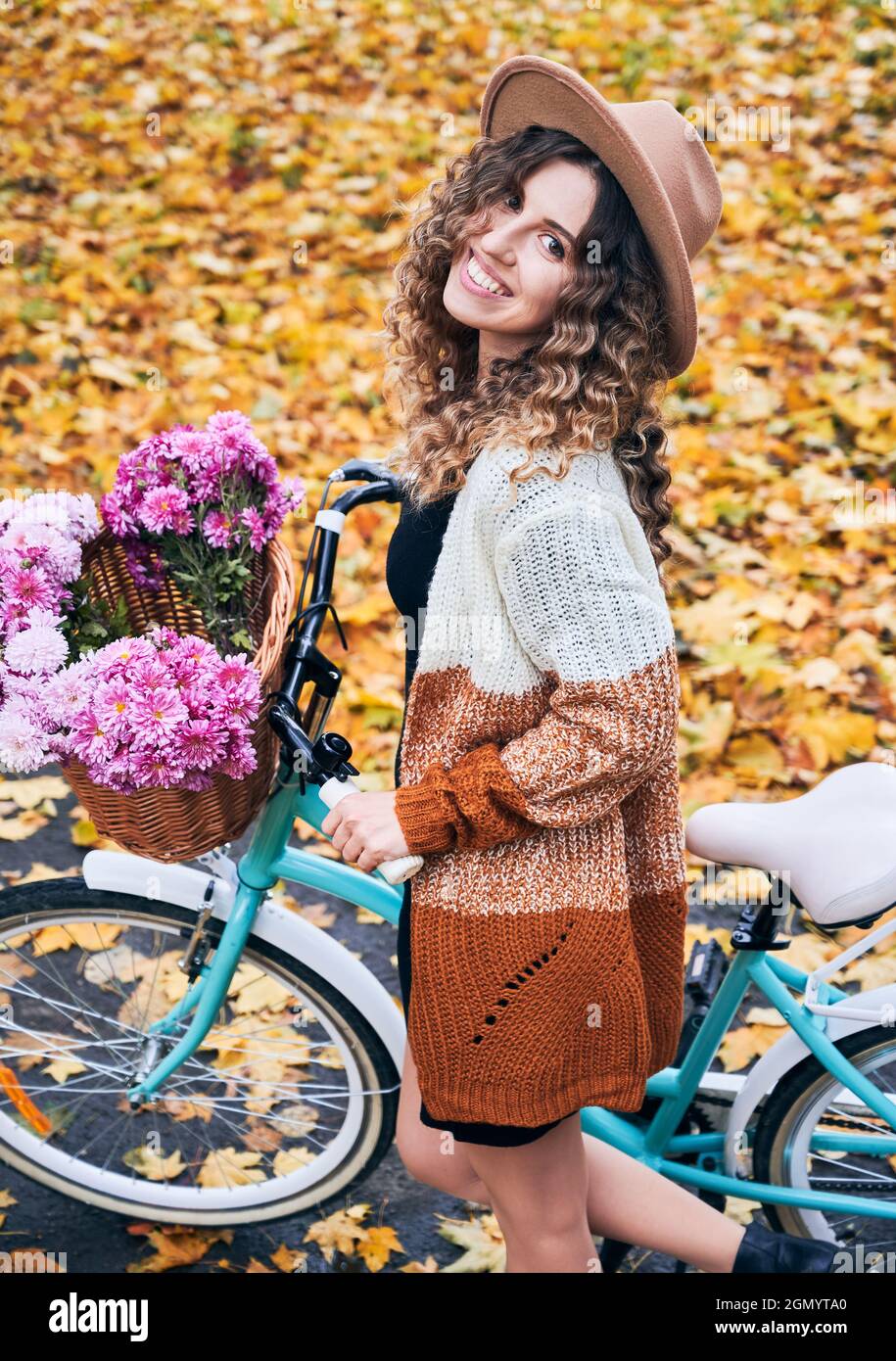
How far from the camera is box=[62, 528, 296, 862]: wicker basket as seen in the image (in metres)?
1.62

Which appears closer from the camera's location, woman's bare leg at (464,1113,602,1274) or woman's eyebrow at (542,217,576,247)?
woman's eyebrow at (542,217,576,247)

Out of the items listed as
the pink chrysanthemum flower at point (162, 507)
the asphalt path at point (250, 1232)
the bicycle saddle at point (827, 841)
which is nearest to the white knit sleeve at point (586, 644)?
the bicycle saddle at point (827, 841)

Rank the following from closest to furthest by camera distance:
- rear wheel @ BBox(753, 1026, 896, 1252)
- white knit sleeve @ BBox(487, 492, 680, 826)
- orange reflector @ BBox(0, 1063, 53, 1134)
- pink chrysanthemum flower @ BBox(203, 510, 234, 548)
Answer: white knit sleeve @ BBox(487, 492, 680, 826)
pink chrysanthemum flower @ BBox(203, 510, 234, 548)
rear wheel @ BBox(753, 1026, 896, 1252)
orange reflector @ BBox(0, 1063, 53, 1134)

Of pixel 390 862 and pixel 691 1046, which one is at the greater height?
pixel 390 862

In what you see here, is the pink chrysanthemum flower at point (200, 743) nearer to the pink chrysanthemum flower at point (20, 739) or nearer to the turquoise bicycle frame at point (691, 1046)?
the pink chrysanthemum flower at point (20, 739)

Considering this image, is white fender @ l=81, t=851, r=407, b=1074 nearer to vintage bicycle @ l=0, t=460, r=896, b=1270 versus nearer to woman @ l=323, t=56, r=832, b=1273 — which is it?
vintage bicycle @ l=0, t=460, r=896, b=1270

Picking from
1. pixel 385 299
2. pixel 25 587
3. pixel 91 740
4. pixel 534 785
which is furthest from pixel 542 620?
pixel 385 299

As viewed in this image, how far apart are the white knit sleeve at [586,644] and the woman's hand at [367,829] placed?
7.1 inches

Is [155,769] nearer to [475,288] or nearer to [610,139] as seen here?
[475,288]

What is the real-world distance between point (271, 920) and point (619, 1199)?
77 centimetres

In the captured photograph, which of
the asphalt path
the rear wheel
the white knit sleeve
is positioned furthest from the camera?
the asphalt path

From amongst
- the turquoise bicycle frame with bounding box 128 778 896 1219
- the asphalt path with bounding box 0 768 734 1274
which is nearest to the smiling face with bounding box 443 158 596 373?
the turquoise bicycle frame with bounding box 128 778 896 1219

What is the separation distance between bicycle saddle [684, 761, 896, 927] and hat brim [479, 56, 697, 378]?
0.75 metres

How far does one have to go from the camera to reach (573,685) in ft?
4.87
